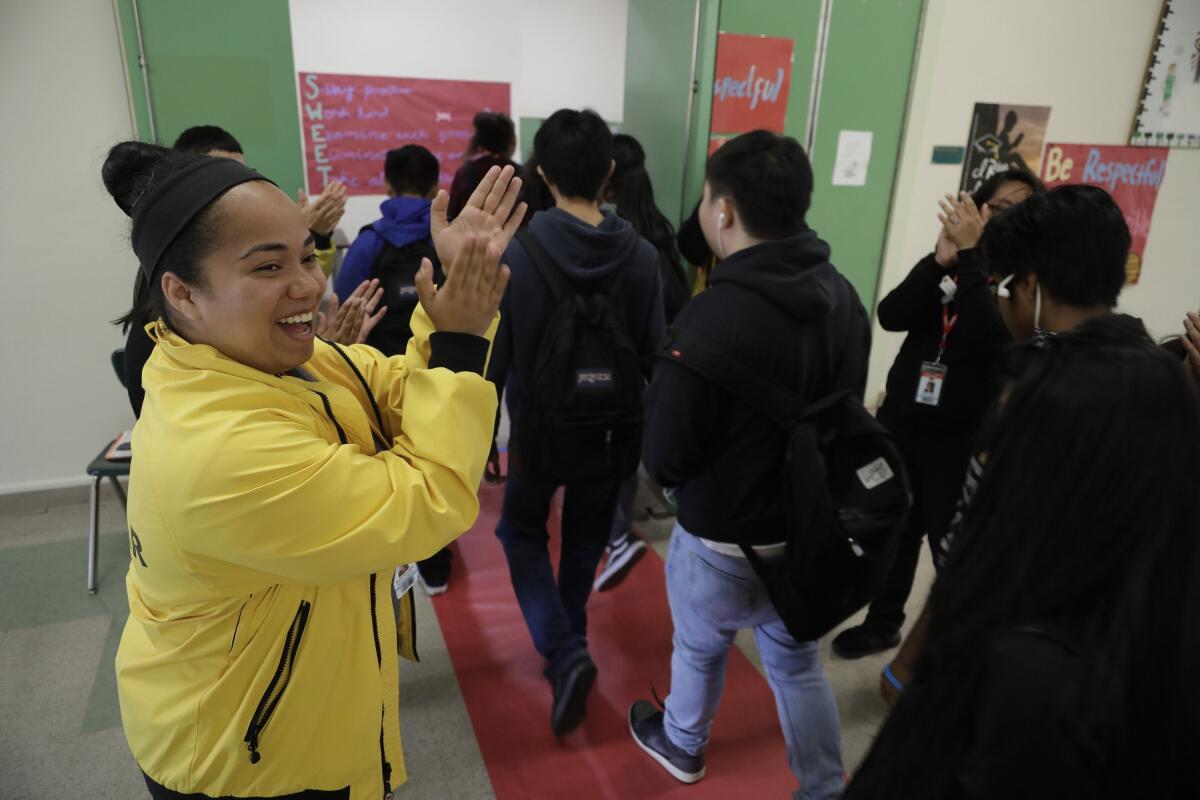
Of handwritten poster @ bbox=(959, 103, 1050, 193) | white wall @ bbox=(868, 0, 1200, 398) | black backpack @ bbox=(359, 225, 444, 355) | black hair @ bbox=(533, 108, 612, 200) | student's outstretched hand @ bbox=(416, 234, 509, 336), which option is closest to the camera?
student's outstretched hand @ bbox=(416, 234, 509, 336)

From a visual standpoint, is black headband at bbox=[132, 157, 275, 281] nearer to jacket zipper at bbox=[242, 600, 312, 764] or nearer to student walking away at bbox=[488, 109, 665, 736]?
jacket zipper at bbox=[242, 600, 312, 764]

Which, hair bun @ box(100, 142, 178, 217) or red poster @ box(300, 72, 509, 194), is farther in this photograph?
red poster @ box(300, 72, 509, 194)

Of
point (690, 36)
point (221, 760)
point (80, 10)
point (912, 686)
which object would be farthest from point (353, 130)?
point (912, 686)

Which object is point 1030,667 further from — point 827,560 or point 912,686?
point 827,560

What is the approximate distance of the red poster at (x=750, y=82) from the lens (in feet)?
9.71

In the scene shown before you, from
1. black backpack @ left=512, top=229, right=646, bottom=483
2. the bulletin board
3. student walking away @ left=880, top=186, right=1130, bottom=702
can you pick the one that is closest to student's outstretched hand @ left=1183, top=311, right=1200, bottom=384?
student walking away @ left=880, top=186, right=1130, bottom=702

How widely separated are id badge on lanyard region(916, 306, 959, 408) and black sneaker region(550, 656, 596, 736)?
131 cm

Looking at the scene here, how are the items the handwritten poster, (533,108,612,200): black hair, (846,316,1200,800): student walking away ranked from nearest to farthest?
(846,316,1200,800): student walking away < (533,108,612,200): black hair < the handwritten poster

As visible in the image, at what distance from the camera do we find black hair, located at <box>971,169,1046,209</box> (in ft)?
6.96

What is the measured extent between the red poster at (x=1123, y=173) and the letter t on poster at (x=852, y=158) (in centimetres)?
140

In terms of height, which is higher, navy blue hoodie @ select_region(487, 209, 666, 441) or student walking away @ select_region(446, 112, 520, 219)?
student walking away @ select_region(446, 112, 520, 219)

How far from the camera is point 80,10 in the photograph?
2.56 meters

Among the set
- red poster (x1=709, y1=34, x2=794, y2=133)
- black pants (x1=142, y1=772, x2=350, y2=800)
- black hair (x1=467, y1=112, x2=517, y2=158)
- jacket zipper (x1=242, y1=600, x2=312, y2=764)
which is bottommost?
black pants (x1=142, y1=772, x2=350, y2=800)

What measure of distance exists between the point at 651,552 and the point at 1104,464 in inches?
98.0
